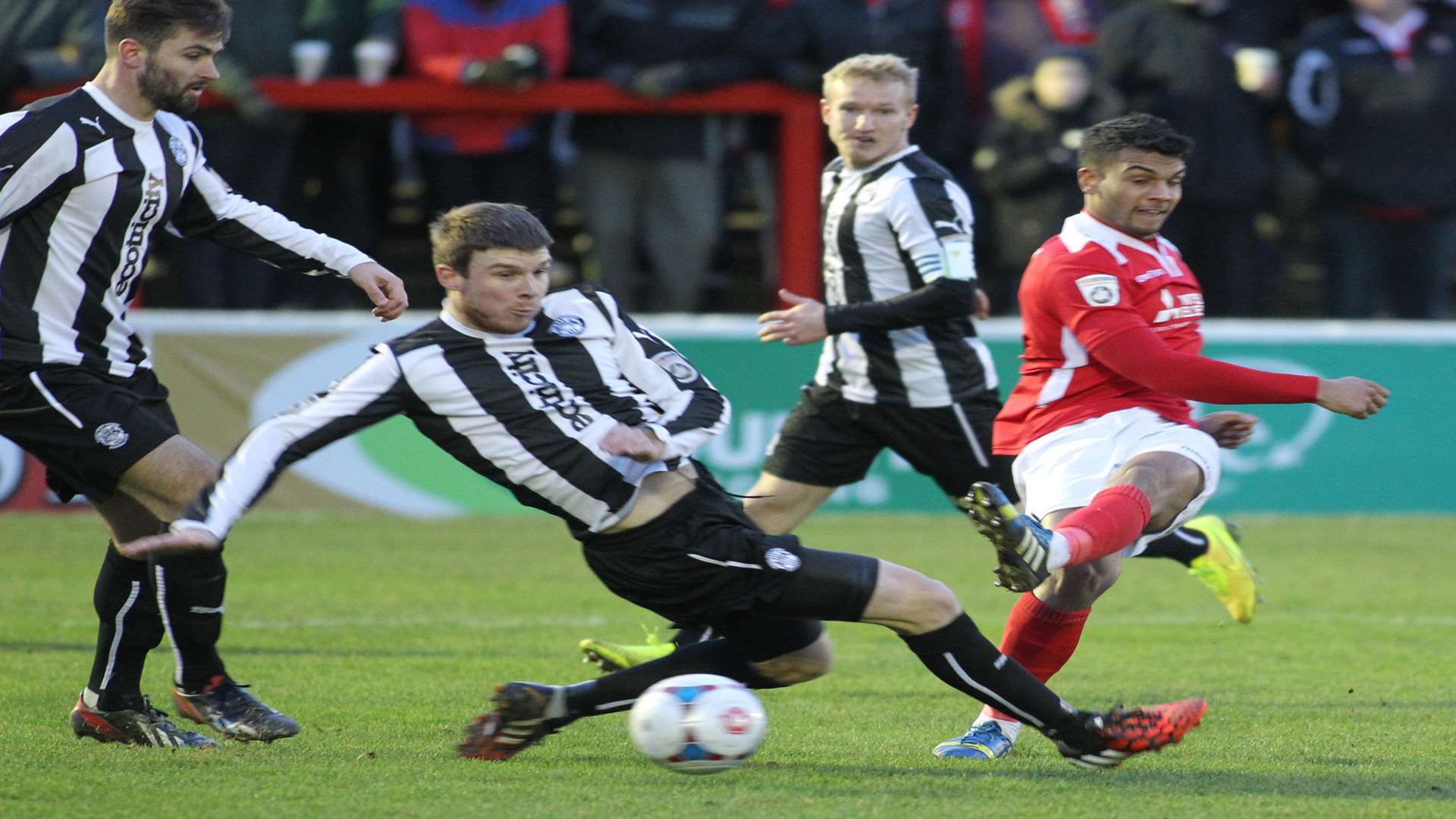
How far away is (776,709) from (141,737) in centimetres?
180

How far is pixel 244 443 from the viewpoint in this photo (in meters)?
4.27

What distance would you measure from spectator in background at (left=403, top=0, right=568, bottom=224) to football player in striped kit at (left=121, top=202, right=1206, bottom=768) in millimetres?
6267

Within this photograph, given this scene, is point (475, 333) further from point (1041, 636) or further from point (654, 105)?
point (654, 105)

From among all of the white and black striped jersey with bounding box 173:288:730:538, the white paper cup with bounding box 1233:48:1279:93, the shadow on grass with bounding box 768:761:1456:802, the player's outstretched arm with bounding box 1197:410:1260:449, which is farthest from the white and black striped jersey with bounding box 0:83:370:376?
the white paper cup with bounding box 1233:48:1279:93

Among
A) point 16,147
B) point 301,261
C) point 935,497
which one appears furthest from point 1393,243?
point 16,147

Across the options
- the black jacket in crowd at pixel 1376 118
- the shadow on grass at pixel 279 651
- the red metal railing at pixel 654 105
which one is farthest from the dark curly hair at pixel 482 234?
the black jacket in crowd at pixel 1376 118

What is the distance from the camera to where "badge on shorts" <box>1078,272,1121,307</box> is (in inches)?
195

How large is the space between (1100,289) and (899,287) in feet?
4.10

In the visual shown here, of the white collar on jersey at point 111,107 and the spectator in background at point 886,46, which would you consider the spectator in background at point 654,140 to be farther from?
the white collar on jersey at point 111,107

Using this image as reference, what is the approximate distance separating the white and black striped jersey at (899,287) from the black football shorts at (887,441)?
0.04m

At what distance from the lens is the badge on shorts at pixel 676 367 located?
4656 millimetres

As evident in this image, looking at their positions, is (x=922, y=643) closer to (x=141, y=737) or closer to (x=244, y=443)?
(x=244, y=443)

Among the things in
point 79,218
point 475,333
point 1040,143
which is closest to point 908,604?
point 475,333

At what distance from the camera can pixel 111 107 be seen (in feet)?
15.8
